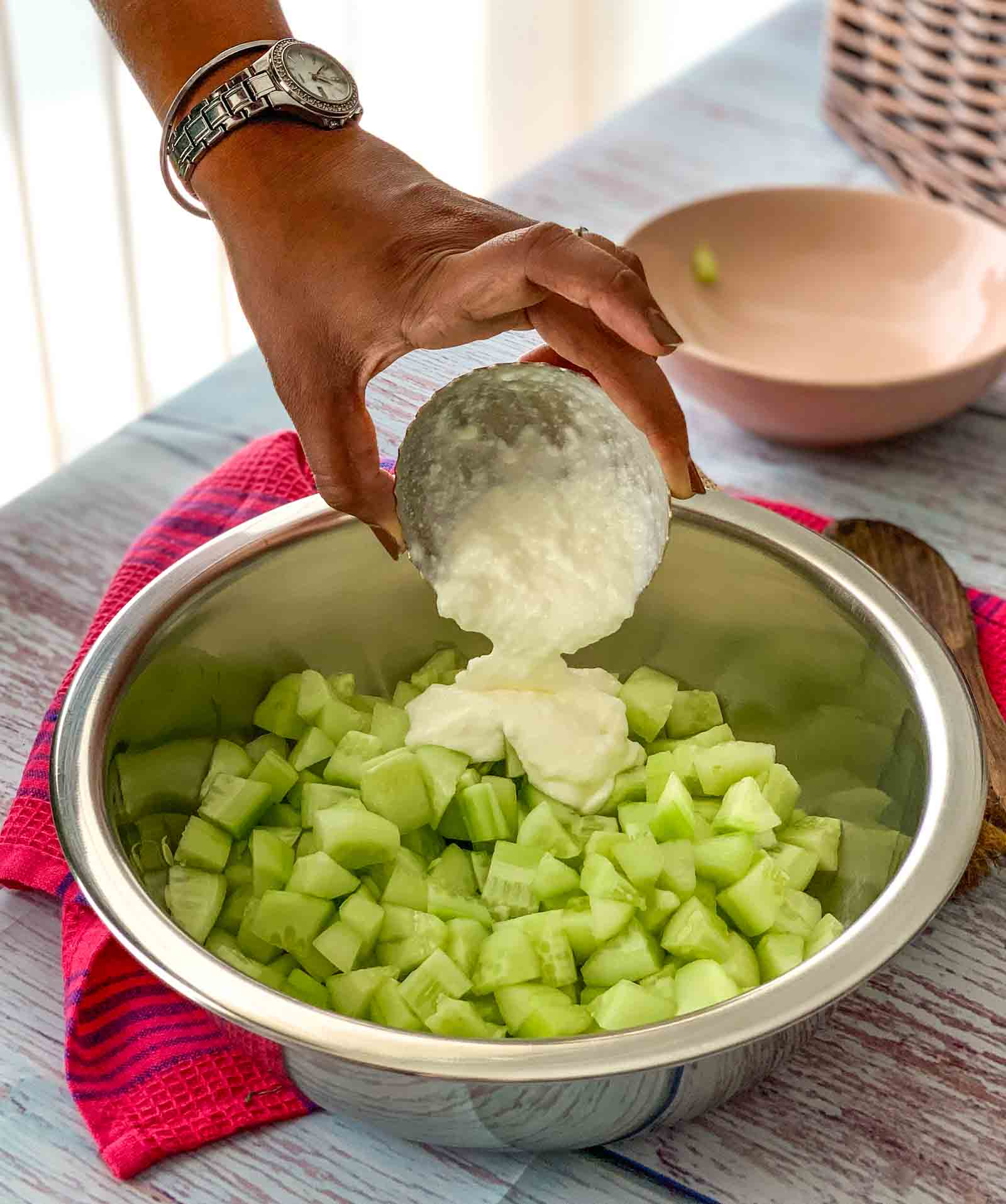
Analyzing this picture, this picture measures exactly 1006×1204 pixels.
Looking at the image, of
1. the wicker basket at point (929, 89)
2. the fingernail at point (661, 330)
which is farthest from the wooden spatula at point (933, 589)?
the wicker basket at point (929, 89)

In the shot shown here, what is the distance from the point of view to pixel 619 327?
713 millimetres

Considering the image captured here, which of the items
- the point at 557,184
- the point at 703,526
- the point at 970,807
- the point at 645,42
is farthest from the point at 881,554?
the point at 645,42

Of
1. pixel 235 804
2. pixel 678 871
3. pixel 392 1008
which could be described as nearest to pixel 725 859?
pixel 678 871

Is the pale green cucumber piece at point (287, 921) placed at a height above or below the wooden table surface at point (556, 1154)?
above

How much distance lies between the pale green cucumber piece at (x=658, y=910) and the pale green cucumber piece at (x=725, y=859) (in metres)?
Answer: 0.03

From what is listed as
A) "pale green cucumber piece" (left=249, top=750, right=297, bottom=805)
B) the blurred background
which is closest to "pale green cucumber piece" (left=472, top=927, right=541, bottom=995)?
"pale green cucumber piece" (left=249, top=750, right=297, bottom=805)

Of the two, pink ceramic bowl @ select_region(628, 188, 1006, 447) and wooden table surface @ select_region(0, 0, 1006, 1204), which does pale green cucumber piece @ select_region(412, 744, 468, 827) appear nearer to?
wooden table surface @ select_region(0, 0, 1006, 1204)

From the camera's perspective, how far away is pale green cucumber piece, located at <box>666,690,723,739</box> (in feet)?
3.62

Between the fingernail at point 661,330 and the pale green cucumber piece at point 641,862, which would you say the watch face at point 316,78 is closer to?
the fingernail at point 661,330

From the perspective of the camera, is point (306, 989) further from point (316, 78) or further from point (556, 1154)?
point (316, 78)

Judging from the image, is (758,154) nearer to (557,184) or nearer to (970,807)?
(557,184)

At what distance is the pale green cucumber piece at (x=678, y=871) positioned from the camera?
0.93m

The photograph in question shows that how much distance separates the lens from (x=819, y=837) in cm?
98

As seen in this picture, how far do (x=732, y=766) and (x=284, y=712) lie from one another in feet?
1.16
